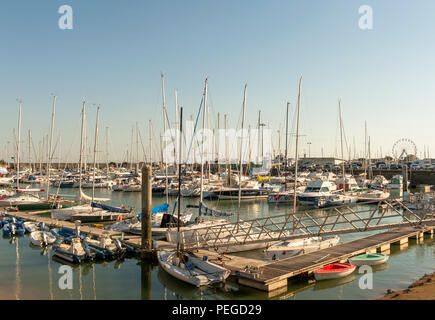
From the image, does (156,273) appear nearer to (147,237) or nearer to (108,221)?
(147,237)

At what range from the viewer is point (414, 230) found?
28406 millimetres

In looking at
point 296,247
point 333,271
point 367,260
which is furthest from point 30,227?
point 367,260

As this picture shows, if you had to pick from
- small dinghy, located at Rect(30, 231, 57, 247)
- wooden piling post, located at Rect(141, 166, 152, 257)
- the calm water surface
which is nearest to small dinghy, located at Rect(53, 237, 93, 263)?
the calm water surface

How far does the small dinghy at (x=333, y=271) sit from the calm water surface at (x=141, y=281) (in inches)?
11.5

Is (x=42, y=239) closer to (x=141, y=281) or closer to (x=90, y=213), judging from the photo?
(x=90, y=213)

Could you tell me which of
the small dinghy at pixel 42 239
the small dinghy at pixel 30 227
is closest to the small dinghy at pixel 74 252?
the small dinghy at pixel 42 239

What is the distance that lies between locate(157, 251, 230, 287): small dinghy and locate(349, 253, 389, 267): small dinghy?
26.3ft

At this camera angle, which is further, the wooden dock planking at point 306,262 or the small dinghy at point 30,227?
the small dinghy at point 30,227

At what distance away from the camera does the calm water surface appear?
17297 millimetres

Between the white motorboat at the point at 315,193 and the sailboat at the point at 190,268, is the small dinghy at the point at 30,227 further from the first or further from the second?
the white motorboat at the point at 315,193

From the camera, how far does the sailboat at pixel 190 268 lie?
18.0 m
